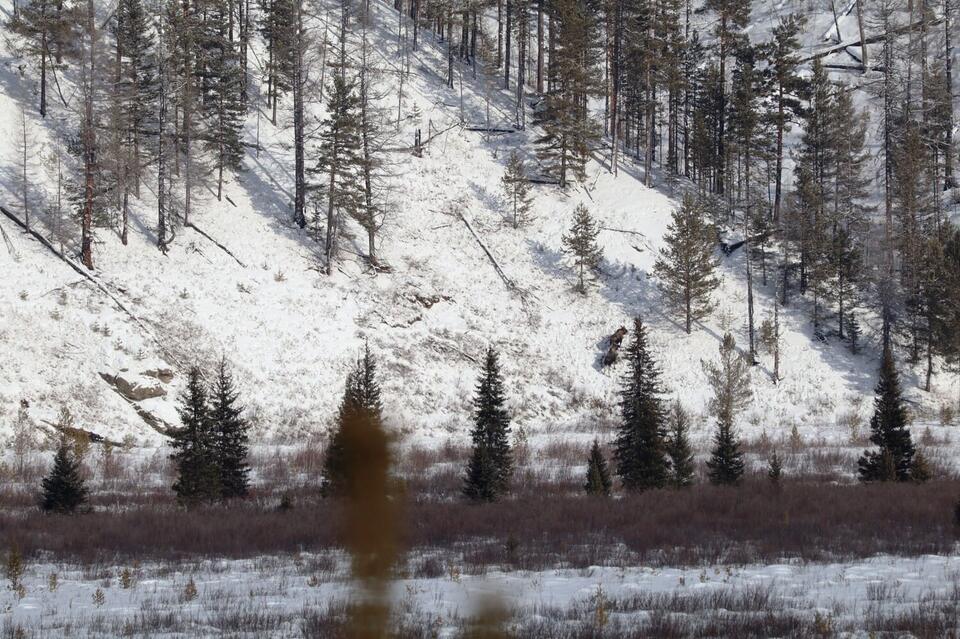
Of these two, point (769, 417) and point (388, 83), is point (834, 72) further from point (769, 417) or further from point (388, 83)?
point (769, 417)

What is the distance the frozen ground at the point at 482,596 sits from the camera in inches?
Result: 317

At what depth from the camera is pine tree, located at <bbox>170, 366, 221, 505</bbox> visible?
17.9m

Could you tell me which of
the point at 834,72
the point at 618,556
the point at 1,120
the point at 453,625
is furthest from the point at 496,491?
the point at 834,72

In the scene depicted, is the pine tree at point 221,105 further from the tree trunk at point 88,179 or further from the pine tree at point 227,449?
the pine tree at point 227,449

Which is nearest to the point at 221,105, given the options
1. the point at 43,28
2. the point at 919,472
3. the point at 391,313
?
the point at 43,28

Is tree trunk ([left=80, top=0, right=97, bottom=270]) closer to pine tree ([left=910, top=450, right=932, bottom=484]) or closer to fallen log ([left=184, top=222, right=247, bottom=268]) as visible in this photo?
fallen log ([left=184, top=222, right=247, bottom=268])

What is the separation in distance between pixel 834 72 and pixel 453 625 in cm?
7250

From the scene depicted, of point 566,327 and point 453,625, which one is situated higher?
point 566,327

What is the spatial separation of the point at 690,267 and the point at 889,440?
62.1 feet

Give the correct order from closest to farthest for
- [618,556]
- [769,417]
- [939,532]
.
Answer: [618,556]
[939,532]
[769,417]

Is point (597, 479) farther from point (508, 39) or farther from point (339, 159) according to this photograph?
point (508, 39)

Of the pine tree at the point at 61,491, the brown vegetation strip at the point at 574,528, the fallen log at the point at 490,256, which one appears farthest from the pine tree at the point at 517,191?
the pine tree at the point at 61,491

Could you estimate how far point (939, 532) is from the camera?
544 inches

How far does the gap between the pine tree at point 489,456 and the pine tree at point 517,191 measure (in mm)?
23566
